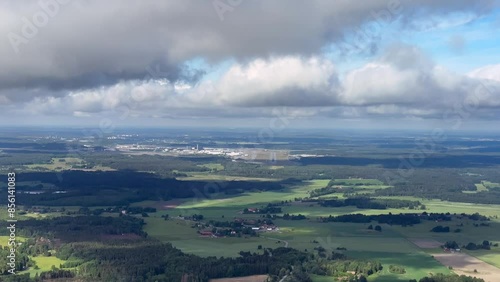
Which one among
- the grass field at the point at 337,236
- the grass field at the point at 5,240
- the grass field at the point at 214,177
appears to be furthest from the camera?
the grass field at the point at 214,177

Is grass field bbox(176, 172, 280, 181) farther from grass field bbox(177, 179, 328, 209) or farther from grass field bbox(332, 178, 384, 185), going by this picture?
grass field bbox(332, 178, 384, 185)

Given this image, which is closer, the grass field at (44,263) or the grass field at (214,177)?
the grass field at (44,263)

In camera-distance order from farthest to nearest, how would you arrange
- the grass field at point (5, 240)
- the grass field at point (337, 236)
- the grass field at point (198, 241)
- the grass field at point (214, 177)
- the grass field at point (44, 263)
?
1. the grass field at point (214, 177)
2. the grass field at point (5, 240)
3. the grass field at point (198, 241)
4. the grass field at point (337, 236)
5. the grass field at point (44, 263)

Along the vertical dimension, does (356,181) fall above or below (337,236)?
above

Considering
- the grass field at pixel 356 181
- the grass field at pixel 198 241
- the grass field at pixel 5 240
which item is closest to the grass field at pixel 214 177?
the grass field at pixel 356 181

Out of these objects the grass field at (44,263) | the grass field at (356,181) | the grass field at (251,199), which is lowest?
the grass field at (44,263)

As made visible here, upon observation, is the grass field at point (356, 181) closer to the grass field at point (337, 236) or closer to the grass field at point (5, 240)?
the grass field at point (337, 236)

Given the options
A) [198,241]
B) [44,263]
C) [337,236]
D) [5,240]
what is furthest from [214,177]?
[44,263]

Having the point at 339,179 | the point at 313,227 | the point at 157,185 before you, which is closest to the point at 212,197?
the point at 157,185

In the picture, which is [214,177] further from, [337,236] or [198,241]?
[198,241]

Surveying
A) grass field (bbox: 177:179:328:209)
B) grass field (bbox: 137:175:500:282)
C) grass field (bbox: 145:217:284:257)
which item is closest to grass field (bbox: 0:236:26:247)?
grass field (bbox: 145:217:284:257)

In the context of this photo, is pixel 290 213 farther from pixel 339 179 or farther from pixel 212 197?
pixel 339 179
